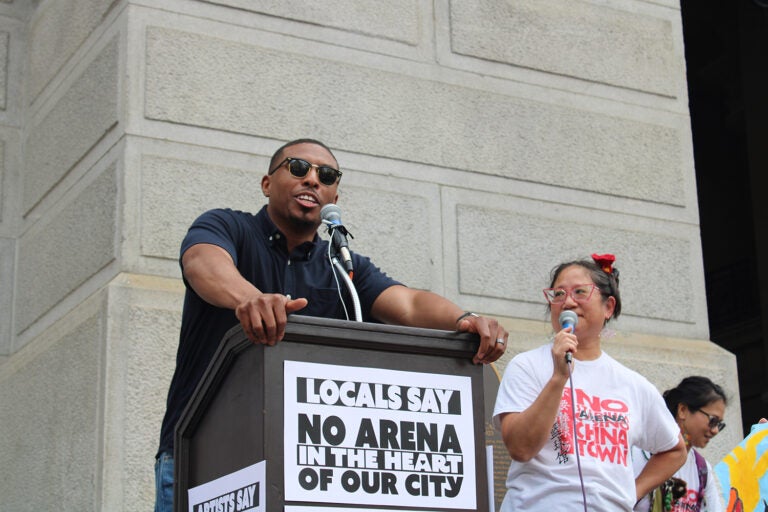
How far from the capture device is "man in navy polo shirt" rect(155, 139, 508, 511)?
405 centimetres

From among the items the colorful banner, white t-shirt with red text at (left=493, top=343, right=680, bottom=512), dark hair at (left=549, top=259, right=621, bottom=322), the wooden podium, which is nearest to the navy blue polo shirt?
the wooden podium

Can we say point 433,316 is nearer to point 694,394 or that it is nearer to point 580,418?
point 580,418

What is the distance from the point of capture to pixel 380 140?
694 centimetres

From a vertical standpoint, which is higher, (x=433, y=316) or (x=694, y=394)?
(x=694, y=394)

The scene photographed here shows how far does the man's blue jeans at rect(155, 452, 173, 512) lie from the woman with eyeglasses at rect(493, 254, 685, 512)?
3.54 feet

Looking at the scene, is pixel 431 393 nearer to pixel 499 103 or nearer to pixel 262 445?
pixel 262 445

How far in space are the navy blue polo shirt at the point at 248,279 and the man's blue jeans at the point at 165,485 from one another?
1.8 inches

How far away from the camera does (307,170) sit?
432cm

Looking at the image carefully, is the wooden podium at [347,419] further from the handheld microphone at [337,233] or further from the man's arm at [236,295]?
the handheld microphone at [337,233]

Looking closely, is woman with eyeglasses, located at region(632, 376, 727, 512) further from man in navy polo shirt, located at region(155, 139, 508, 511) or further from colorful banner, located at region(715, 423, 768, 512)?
man in navy polo shirt, located at region(155, 139, 508, 511)

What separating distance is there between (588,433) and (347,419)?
A: 1.23m

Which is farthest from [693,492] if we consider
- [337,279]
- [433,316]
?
[337,279]

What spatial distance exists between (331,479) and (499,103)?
4404 millimetres

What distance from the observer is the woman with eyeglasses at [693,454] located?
18.4 feet
